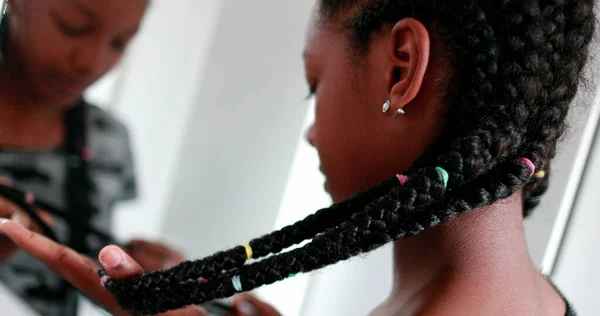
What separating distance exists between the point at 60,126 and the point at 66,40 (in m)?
0.10

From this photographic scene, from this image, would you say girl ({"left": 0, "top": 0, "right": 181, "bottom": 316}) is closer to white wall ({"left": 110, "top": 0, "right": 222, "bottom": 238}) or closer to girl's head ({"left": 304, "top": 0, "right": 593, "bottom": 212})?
white wall ({"left": 110, "top": 0, "right": 222, "bottom": 238})

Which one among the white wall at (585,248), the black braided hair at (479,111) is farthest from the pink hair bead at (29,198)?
the white wall at (585,248)

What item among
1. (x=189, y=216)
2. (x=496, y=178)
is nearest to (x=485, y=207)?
(x=496, y=178)

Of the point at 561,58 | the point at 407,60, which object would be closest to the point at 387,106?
the point at 407,60

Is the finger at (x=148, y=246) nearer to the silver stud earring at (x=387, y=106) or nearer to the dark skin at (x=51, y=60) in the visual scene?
the dark skin at (x=51, y=60)

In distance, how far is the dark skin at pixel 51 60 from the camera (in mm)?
562

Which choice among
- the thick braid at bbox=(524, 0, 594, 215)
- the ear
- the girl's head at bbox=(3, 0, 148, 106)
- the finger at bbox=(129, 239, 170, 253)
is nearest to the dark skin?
the girl's head at bbox=(3, 0, 148, 106)

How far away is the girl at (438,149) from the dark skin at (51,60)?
0.20 m

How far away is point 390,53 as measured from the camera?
0.44m

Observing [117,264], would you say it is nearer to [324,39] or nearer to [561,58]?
[324,39]

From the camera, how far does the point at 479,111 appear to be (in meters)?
0.41

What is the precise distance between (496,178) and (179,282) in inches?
12.1

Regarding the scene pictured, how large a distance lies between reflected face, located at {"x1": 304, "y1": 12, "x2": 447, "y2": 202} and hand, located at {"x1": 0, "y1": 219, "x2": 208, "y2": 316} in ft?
0.73

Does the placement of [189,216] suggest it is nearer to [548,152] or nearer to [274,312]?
[274,312]
